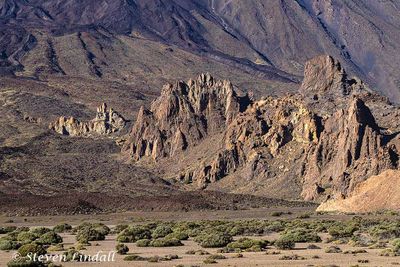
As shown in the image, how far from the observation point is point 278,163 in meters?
141

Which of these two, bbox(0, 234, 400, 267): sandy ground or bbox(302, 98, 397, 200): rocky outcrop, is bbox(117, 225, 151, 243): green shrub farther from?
bbox(302, 98, 397, 200): rocky outcrop

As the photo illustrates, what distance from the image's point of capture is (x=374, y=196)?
98000 mm

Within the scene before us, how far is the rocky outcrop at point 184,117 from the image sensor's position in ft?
560

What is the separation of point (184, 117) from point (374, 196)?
269 ft

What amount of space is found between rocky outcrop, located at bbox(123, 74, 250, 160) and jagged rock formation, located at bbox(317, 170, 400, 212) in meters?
68.8

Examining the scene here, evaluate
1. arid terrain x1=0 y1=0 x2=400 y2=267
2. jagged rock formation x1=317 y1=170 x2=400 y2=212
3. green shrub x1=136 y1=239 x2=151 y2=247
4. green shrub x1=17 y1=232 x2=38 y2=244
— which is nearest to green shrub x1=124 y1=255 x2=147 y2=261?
arid terrain x1=0 y1=0 x2=400 y2=267

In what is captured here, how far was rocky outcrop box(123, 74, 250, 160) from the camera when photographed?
560 feet

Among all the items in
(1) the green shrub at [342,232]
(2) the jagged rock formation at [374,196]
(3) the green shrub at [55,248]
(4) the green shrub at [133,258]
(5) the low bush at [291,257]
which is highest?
(2) the jagged rock formation at [374,196]

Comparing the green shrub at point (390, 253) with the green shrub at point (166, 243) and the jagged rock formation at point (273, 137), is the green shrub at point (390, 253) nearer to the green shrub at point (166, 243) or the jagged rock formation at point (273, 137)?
the green shrub at point (166, 243)

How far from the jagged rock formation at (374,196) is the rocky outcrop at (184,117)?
68.8 metres

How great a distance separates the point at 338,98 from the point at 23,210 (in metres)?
72.6

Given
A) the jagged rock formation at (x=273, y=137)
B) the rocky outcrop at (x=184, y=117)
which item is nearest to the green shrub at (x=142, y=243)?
the jagged rock formation at (x=273, y=137)

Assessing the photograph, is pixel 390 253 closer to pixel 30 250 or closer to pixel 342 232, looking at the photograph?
pixel 342 232

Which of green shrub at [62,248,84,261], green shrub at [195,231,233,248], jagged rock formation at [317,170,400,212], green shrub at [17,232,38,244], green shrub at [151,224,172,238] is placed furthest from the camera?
jagged rock formation at [317,170,400,212]
